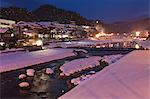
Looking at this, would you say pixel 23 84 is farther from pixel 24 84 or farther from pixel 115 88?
pixel 115 88

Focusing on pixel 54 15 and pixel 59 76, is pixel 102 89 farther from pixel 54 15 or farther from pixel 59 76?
pixel 54 15

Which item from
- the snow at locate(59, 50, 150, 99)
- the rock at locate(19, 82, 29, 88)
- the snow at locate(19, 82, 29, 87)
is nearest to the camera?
the snow at locate(59, 50, 150, 99)

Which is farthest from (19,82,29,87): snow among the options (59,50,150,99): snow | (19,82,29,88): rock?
(59,50,150,99): snow

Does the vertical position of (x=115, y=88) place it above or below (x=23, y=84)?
above

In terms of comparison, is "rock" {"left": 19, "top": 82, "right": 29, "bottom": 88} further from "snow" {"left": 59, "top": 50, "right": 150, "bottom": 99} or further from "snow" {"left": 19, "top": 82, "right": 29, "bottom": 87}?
"snow" {"left": 59, "top": 50, "right": 150, "bottom": 99}

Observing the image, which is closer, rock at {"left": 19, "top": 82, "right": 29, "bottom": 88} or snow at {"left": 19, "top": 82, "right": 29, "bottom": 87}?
rock at {"left": 19, "top": 82, "right": 29, "bottom": 88}

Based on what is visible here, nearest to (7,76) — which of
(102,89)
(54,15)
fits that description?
(102,89)

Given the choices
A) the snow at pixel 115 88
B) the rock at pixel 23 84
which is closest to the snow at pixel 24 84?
the rock at pixel 23 84

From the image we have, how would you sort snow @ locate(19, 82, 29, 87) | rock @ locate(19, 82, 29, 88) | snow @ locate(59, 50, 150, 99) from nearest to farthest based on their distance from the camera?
snow @ locate(59, 50, 150, 99) < rock @ locate(19, 82, 29, 88) < snow @ locate(19, 82, 29, 87)

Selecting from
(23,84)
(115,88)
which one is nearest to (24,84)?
(23,84)

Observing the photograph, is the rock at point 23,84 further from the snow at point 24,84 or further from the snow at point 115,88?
the snow at point 115,88

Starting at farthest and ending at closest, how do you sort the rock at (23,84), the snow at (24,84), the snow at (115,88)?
the snow at (24,84), the rock at (23,84), the snow at (115,88)

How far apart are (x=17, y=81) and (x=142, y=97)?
6.87 meters

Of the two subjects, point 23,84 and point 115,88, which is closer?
point 115,88
